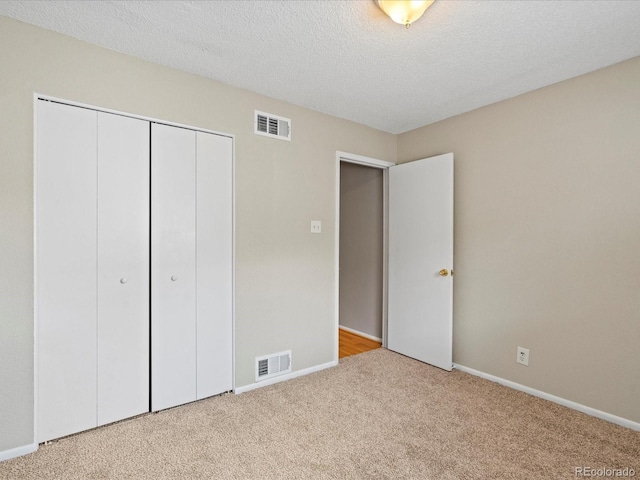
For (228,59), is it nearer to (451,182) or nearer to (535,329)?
(451,182)

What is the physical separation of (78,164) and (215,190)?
0.84 m

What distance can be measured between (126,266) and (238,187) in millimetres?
954

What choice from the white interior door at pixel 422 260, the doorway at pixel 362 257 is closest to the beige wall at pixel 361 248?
the doorway at pixel 362 257

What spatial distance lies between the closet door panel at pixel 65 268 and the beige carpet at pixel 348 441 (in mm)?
214

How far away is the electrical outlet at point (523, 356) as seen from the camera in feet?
8.74

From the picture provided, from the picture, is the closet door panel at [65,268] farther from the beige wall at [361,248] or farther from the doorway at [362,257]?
the beige wall at [361,248]

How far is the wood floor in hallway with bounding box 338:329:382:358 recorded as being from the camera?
3.70 meters

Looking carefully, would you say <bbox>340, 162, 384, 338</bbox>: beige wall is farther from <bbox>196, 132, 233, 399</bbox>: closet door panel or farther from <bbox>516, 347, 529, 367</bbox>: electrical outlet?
<bbox>196, 132, 233, 399</bbox>: closet door panel

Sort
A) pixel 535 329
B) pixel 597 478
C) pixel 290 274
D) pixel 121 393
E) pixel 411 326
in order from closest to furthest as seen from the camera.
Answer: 1. pixel 597 478
2. pixel 121 393
3. pixel 535 329
4. pixel 290 274
5. pixel 411 326

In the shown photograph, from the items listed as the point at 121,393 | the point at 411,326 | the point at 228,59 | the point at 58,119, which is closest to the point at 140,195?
the point at 58,119

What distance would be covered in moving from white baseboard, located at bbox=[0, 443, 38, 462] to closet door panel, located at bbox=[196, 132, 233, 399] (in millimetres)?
927

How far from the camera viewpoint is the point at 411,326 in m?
3.46

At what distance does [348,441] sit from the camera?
2.01 meters

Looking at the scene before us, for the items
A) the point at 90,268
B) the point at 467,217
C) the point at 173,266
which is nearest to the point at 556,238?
the point at 467,217
